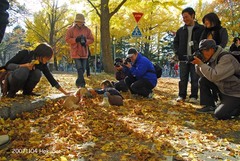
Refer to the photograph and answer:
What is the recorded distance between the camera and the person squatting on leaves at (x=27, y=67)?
13.8ft

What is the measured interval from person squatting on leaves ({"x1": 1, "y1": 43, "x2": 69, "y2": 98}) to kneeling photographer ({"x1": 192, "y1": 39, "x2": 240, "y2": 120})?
233 cm

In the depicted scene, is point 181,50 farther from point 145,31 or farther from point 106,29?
point 145,31

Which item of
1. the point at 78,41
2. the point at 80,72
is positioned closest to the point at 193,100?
the point at 80,72

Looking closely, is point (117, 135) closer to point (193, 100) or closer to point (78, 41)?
point (193, 100)

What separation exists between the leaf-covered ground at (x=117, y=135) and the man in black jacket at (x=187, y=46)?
4.30 ft

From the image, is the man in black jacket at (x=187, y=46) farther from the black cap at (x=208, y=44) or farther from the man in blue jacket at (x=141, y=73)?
the black cap at (x=208, y=44)

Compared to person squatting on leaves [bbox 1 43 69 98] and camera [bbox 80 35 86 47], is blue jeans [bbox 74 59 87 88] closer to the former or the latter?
camera [bbox 80 35 86 47]

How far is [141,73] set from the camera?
5723mm

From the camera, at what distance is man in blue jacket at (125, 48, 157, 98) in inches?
224

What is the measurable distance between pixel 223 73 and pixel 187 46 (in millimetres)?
1939

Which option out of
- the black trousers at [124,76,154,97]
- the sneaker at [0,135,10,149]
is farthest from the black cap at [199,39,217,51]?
the sneaker at [0,135,10,149]

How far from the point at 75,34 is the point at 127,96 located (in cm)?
222

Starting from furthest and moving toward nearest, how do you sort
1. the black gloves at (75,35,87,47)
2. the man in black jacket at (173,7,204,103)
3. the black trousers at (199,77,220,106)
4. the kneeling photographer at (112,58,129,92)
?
1. the black gloves at (75,35,87,47)
2. the kneeling photographer at (112,58,129,92)
3. the man in black jacket at (173,7,204,103)
4. the black trousers at (199,77,220,106)

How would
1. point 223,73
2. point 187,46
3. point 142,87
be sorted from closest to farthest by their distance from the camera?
point 223,73
point 187,46
point 142,87
